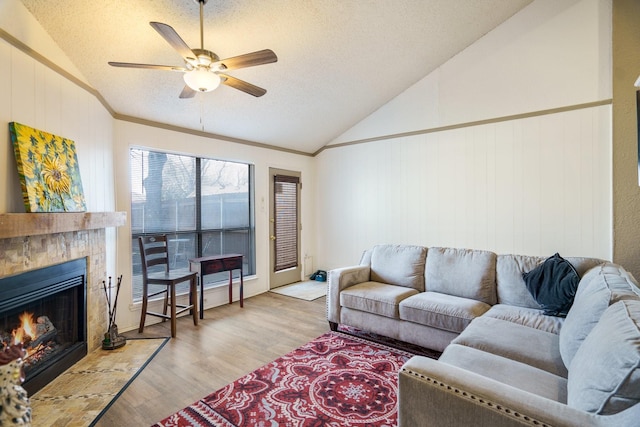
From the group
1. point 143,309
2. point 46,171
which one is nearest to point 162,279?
point 143,309

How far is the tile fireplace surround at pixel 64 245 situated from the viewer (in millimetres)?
1959

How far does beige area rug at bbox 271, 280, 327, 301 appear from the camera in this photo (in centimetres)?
470

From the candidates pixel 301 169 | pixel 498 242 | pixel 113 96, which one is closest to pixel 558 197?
pixel 498 242

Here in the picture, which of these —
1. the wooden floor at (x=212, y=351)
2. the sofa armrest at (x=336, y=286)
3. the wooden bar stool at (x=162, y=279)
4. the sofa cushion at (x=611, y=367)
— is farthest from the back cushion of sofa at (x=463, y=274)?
the wooden bar stool at (x=162, y=279)

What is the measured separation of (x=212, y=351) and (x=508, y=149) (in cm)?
399

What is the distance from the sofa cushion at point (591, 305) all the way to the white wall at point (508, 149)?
1779 mm

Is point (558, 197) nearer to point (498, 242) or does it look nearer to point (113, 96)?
point (498, 242)

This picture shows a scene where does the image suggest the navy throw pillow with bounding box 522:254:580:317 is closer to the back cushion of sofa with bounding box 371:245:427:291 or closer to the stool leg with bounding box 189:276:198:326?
the back cushion of sofa with bounding box 371:245:427:291

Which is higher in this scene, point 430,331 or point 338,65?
point 338,65

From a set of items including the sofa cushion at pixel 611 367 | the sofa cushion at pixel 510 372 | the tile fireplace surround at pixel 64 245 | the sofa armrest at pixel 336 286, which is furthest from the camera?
the sofa armrest at pixel 336 286

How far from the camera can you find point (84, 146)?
111 inches

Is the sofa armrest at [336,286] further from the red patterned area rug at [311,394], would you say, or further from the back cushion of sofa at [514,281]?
the back cushion of sofa at [514,281]

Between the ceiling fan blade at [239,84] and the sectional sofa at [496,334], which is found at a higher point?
the ceiling fan blade at [239,84]

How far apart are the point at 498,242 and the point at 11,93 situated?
4749 millimetres
